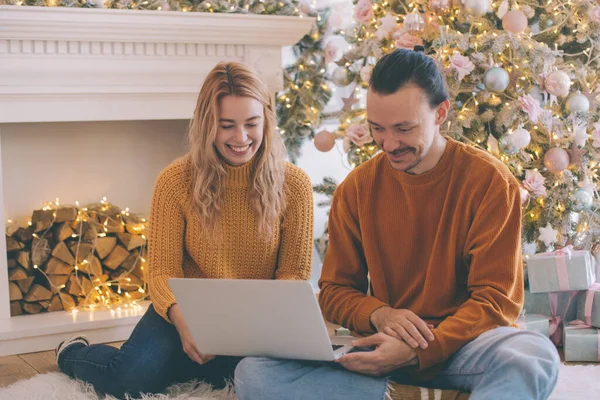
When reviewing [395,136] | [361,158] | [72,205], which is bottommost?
[72,205]

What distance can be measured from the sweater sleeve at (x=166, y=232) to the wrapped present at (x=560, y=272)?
111 cm

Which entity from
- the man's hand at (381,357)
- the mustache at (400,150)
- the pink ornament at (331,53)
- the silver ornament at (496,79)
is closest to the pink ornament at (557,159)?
the silver ornament at (496,79)

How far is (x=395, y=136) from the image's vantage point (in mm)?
1644

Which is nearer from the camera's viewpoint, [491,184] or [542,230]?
[491,184]

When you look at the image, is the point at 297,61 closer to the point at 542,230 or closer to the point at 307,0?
the point at 307,0

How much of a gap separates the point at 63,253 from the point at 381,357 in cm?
172

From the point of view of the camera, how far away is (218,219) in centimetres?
206

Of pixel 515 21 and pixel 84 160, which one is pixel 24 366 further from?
pixel 515 21

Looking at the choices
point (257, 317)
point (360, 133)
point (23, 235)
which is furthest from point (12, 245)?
point (257, 317)

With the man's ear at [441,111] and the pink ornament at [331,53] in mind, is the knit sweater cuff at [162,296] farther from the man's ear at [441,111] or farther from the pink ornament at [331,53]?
the pink ornament at [331,53]

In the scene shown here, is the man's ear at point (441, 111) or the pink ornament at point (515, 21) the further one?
the pink ornament at point (515, 21)

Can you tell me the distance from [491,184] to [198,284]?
61 cm

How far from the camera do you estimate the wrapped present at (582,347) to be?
2.40m

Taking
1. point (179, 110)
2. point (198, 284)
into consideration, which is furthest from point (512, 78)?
point (198, 284)
